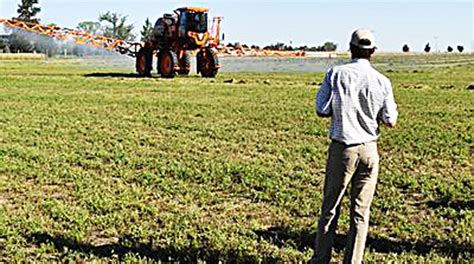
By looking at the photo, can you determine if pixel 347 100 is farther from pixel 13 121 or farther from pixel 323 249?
pixel 13 121

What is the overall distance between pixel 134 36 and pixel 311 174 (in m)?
88.9

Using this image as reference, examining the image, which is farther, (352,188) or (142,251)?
(142,251)

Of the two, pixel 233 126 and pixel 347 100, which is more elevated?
pixel 347 100

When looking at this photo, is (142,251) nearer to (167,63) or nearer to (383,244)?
(383,244)

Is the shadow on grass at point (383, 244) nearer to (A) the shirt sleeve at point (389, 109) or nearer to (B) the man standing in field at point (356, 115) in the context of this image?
(B) the man standing in field at point (356, 115)

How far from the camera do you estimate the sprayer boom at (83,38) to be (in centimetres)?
3612

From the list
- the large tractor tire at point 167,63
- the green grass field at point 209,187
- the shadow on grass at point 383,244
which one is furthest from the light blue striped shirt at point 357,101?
the large tractor tire at point 167,63

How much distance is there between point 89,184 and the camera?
7.97 meters

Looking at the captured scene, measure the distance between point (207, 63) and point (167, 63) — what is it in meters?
1.88

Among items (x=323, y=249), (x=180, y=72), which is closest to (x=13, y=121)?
(x=323, y=249)

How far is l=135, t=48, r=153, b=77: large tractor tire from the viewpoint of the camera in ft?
105

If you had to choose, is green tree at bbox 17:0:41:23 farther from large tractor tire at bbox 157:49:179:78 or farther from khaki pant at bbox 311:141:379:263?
Answer: khaki pant at bbox 311:141:379:263

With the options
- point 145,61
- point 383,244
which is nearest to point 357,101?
point 383,244

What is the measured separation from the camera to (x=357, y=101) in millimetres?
4613
